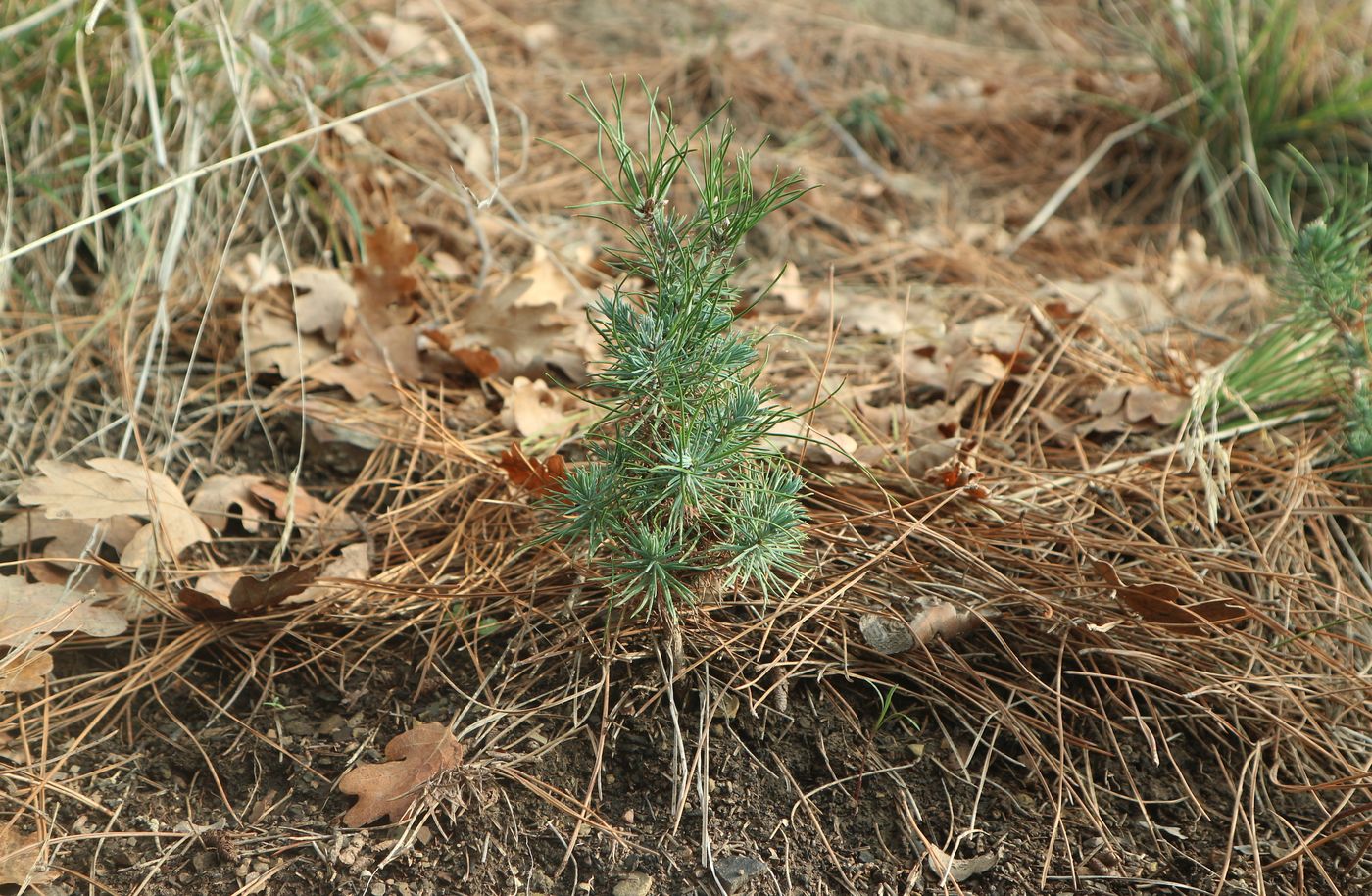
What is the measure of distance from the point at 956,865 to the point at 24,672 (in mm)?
1281

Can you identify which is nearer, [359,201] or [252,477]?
[252,477]

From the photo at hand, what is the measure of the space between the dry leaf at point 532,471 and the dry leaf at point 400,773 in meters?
0.37

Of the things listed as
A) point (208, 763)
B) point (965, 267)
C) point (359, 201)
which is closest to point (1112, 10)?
point (965, 267)

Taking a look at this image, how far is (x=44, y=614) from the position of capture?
5.13 ft

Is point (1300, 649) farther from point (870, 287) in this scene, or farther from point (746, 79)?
point (746, 79)

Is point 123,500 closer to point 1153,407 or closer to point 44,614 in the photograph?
point 44,614

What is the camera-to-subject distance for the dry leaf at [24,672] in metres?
1.42

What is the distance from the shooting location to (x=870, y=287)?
2.67 meters

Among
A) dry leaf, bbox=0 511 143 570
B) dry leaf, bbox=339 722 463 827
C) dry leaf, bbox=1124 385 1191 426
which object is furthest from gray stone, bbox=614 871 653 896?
dry leaf, bbox=1124 385 1191 426

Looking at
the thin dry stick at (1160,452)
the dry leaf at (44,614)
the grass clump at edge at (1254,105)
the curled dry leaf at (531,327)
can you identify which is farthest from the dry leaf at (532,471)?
the grass clump at edge at (1254,105)

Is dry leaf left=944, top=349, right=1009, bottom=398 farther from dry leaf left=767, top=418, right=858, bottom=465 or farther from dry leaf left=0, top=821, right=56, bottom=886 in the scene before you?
dry leaf left=0, top=821, right=56, bottom=886

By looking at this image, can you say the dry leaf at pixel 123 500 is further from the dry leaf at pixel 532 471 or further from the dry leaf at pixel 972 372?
the dry leaf at pixel 972 372

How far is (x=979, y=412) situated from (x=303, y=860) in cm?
141

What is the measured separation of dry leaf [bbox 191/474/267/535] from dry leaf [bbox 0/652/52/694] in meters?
0.41
